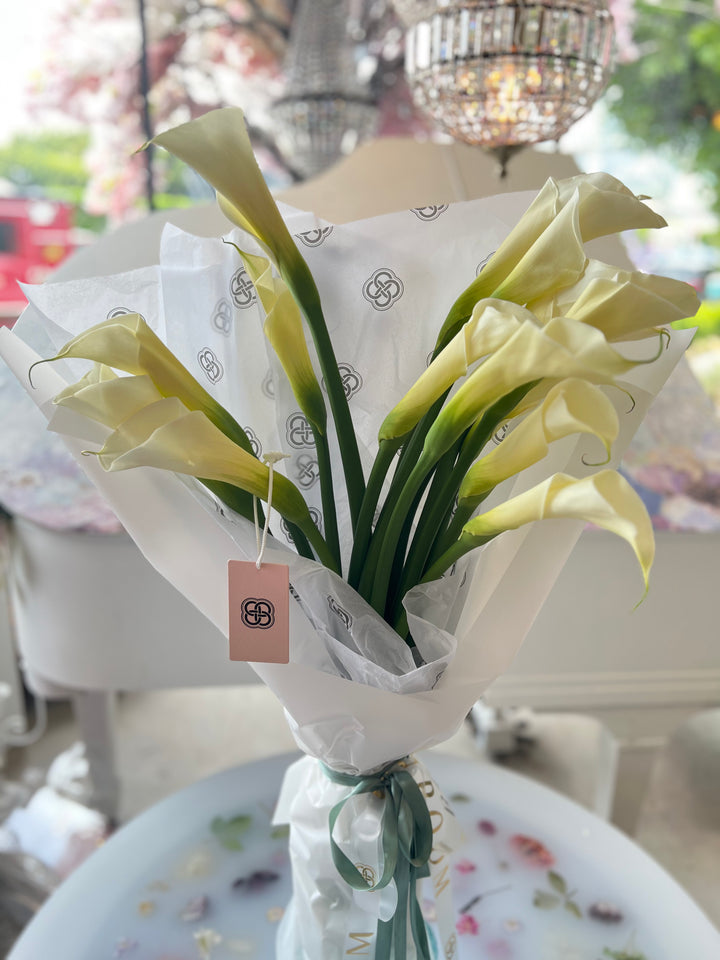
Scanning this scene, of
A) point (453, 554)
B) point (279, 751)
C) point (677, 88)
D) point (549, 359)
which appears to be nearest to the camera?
point (549, 359)

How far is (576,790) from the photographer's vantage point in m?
1.47

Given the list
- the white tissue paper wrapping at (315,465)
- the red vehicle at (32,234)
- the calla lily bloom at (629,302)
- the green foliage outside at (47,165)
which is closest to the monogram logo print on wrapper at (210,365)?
the white tissue paper wrapping at (315,465)

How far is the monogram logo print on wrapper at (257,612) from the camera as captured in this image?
39 cm

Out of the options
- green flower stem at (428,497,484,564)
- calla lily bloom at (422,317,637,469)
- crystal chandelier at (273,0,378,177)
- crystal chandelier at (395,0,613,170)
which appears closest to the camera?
calla lily bloom at (422,317,637,469)

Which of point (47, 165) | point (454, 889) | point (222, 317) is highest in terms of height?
point (47, 165)

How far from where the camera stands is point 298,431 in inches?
18.5

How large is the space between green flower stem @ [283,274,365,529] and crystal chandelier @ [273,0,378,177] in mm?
1384

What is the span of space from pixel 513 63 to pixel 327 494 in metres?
0.56

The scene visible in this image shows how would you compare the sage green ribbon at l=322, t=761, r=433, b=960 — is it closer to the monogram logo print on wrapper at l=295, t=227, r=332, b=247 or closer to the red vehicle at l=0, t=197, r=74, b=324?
the monogram logo print on wrapper at l=295, t=227, r=332, b=247

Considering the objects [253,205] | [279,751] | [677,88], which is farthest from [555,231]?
[677,88]

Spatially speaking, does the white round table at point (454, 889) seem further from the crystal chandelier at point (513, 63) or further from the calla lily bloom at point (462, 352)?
the crystal chandelier at point (513, 63)

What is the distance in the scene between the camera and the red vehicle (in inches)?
164

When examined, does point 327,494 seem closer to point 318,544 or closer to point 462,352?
point 318,544

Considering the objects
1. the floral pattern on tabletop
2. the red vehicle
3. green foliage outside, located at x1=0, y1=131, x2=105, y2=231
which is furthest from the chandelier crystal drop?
the red vehicle
